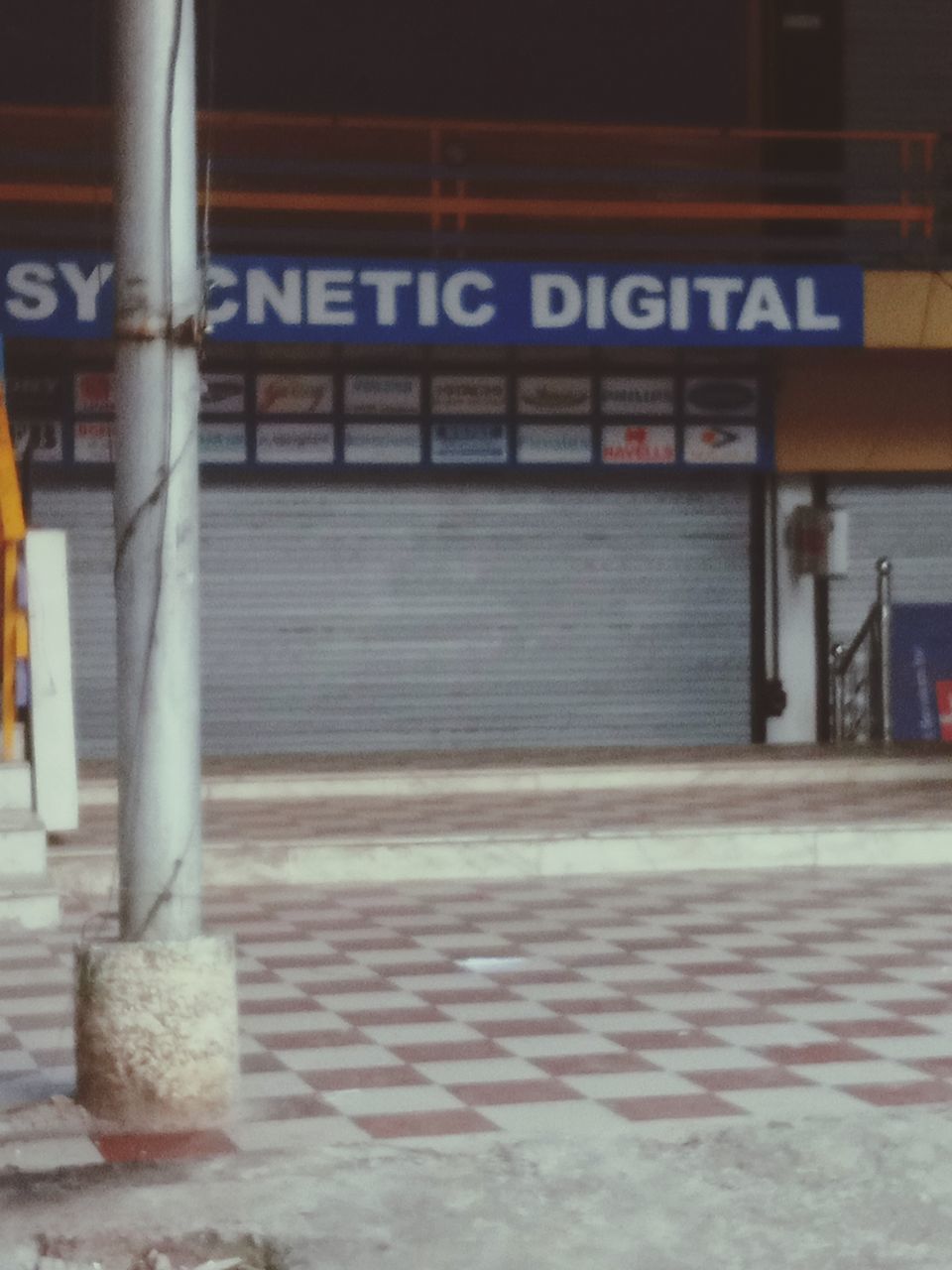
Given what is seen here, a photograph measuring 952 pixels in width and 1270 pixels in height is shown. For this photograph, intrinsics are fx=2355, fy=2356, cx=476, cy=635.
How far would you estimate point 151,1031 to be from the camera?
5961 millimetres

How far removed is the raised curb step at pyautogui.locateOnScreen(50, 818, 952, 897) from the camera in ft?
35.5

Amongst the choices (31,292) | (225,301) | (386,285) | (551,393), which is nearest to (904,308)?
(551,393)

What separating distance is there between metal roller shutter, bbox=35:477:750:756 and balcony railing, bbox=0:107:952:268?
6.02ft

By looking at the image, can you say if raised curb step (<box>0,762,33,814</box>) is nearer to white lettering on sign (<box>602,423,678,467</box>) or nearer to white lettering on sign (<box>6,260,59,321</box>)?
white lettering on sign (<box>6,260,59,321</box>)

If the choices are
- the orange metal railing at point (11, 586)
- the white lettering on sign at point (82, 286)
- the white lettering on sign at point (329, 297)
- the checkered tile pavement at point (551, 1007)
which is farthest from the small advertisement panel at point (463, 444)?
the orange metal railing at point (11, 586)

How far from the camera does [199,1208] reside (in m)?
5.24

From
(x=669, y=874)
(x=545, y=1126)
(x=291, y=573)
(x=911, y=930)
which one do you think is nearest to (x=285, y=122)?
(x=291, y=573)

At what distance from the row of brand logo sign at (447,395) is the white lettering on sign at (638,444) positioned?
0.33 ft

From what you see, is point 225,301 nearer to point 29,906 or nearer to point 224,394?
point 224,394

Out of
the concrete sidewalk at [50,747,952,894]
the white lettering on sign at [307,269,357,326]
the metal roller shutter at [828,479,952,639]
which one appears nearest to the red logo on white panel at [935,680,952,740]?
the metal roller shutter at [828,479,952,639]

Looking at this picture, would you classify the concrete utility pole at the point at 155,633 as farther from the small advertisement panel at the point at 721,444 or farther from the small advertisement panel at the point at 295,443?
the small advertisement panel at the point at 721,444

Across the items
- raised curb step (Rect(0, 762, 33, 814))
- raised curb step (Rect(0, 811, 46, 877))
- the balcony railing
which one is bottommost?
raised curb step (Rect(0, 811, 46, 877))

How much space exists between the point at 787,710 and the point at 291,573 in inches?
147

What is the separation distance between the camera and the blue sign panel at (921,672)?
54.0ft
